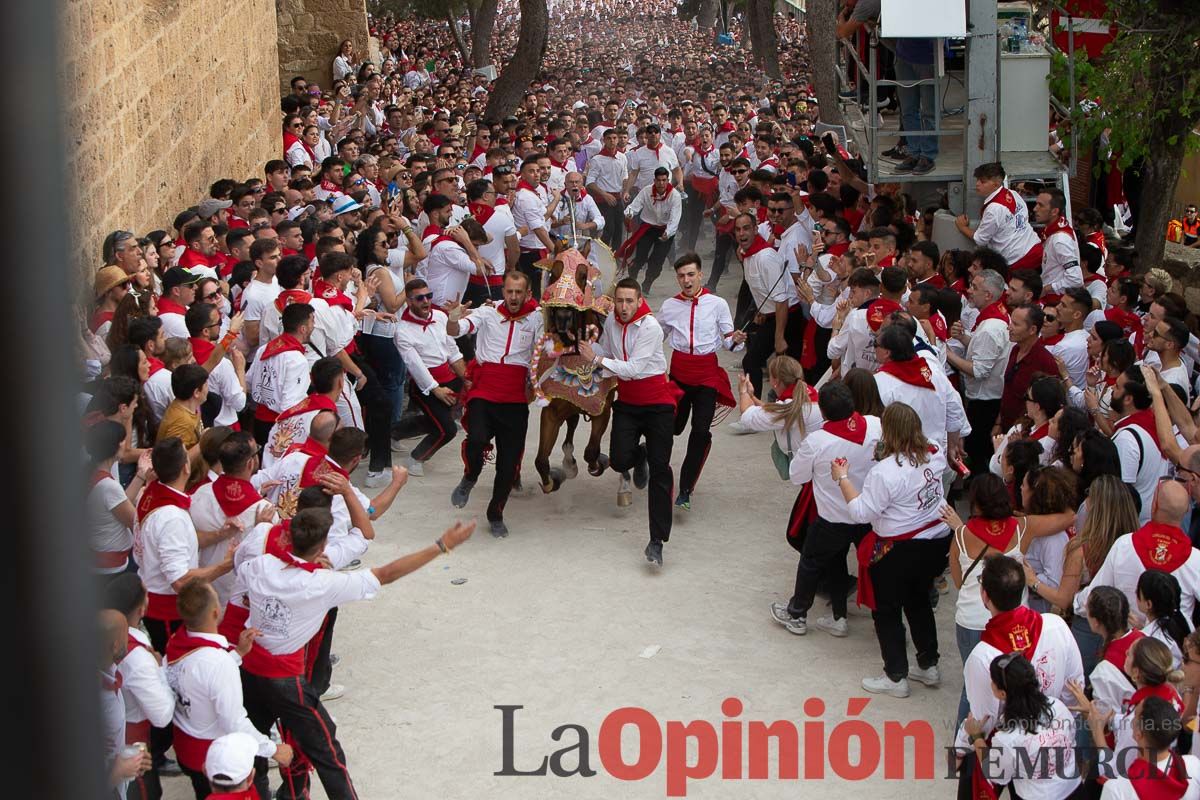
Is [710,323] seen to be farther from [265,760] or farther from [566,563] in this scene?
[265,760]

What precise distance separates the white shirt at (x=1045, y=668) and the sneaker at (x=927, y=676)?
5.23 ft

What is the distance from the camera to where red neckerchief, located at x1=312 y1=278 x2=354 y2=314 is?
7.97 meters

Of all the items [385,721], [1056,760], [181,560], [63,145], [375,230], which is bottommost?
[385,721]

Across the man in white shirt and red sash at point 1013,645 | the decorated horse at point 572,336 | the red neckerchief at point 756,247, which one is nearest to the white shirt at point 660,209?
the red neckerchief at point 756,247

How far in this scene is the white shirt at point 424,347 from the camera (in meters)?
8.49

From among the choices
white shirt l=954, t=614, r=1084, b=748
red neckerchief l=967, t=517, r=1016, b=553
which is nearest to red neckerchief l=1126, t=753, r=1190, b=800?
white shirt l=954, t=614, r=1084, b=748

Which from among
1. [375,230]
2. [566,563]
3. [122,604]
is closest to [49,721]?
[122,604]

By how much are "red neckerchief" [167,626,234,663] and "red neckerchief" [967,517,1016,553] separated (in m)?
2.92

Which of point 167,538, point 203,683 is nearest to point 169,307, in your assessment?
point 167,538

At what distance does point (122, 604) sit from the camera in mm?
4445

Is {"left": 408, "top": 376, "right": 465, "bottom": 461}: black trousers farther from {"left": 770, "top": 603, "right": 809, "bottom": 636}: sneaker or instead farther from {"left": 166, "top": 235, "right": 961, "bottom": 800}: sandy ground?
{"left": 770, "top": 603, "right": 809, "bottom": 636}: sneaker

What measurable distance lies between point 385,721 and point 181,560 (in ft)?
4.45

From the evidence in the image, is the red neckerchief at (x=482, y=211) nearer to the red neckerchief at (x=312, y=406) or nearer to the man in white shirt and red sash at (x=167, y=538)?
the red neckerchief at (x=312, y=406)

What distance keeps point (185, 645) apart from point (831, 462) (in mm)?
3084
